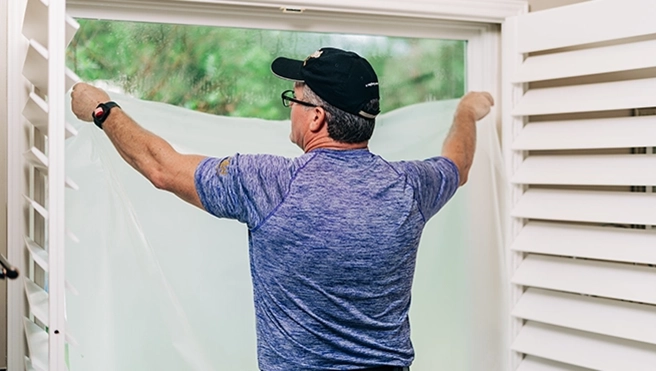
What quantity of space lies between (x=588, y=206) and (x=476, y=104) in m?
0.37

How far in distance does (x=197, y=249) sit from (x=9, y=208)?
0.37 m

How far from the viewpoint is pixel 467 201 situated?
6.51 ft

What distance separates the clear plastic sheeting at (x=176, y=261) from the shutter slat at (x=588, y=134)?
0.23 m

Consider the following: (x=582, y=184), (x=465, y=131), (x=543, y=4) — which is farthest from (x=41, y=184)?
(x=543, y=4)

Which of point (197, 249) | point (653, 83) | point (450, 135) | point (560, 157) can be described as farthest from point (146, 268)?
point (653, 83)

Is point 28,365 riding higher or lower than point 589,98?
lower

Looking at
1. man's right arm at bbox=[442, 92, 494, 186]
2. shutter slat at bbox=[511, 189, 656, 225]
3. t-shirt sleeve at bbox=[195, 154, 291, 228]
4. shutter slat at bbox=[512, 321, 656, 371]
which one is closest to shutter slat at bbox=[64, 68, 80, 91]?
t-shirt sleeve at bbox=[195, 154, 291, 228]

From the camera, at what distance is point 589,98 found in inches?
70.4

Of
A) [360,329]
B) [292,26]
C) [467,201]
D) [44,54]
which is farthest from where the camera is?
[467,201]

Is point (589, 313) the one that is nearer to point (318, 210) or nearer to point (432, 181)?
point (432, 181)

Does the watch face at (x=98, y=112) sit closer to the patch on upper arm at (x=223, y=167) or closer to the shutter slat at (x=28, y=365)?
the patch on upper arm at (x=223, y=167)

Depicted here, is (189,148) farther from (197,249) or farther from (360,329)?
(360,329)

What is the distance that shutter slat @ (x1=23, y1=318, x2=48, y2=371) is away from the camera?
51.2 inches

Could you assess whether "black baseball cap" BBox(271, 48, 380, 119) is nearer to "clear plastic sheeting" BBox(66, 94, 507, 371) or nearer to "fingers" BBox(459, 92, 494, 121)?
"clear plastic sheeting" BBox(66, 94, 507, 371)
